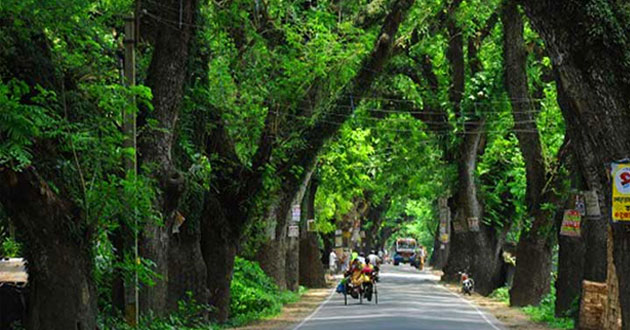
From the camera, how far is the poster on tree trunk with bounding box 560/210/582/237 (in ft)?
82.4

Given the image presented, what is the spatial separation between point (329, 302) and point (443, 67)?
46.4ft

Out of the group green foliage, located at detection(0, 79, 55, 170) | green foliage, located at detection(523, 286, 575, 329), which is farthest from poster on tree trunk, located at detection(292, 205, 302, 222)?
green foliage, located at detection(0, 79, 55, 170)

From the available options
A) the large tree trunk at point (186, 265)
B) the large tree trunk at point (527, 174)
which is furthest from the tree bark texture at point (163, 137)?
the large tree trunk at point (527, 174)

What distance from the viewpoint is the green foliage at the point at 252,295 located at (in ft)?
90.7

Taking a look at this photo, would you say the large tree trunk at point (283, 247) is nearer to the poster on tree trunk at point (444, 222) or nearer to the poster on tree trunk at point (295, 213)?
the poster on tree trunk at point (295, 213)

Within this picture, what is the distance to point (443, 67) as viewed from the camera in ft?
147

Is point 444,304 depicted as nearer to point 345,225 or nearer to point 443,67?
point 443,67

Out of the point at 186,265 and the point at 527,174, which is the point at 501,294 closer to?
the point at 527,174

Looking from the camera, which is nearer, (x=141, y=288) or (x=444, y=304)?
(x=141, y=288)

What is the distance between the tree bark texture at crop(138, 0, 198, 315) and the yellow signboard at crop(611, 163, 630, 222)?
7.84 metres

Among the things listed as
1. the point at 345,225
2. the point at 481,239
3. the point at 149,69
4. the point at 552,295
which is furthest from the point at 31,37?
the point at 345,225

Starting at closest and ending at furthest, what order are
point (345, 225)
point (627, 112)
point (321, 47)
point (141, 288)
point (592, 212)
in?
point (627, 112)
point (141, 288)
point (592, 212)
point (321, 47)
point (345, 225)

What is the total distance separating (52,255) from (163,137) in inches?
193

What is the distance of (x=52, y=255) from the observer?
14164 millimetres
